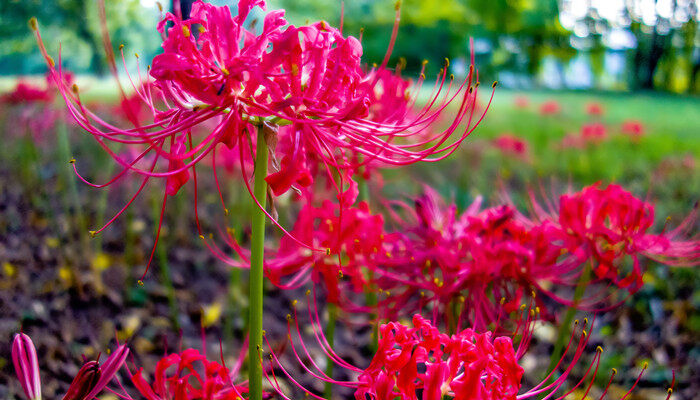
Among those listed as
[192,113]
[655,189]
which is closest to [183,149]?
[192,113]

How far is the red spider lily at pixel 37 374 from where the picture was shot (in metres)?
0.78

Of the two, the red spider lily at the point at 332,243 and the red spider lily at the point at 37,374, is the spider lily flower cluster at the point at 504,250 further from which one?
the red spider lily at the point at 37,374

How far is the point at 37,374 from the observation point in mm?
797

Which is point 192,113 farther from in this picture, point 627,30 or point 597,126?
point 627,30

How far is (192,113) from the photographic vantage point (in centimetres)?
83

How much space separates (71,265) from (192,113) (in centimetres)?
192

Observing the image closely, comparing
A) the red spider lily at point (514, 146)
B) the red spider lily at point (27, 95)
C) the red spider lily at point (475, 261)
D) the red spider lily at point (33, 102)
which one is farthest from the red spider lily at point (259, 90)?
the red spider lily at point (514, 146)

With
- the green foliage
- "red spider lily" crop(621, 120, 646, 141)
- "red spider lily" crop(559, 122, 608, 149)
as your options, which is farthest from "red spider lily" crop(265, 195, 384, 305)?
"red spider lily" crop(621, 120, 646, 141)

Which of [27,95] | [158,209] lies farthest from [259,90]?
[27,95]

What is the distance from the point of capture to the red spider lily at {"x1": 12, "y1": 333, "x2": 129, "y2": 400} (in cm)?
78

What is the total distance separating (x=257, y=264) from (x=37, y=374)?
0.37 metres

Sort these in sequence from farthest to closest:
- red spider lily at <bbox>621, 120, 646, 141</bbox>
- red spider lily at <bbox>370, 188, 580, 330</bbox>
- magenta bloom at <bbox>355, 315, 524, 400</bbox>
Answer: red spider lily at <bbox>621, 120, 646, 141</bbox>
red spider lily at <bbox>370, 188, 580, 330</bbox>
magenta bloom at <bbox>355, 315, 524, 400</bbox>

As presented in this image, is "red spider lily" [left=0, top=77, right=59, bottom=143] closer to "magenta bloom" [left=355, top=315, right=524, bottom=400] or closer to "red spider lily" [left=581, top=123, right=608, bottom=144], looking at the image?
"magenta bloom" [left=355, top=315, right=524, bottom=400]

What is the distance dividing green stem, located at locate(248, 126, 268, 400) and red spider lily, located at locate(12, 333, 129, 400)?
0.21 metres
